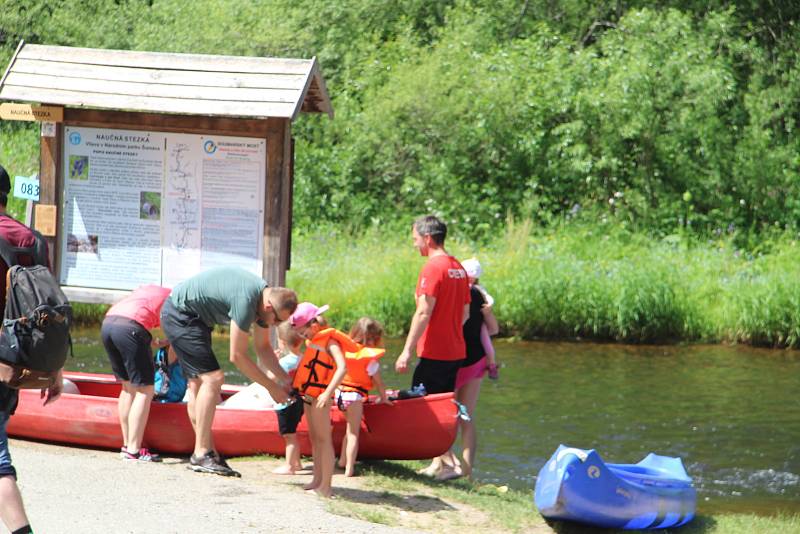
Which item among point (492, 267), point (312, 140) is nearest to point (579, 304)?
point (492, 267)

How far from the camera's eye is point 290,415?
8016 millimetres

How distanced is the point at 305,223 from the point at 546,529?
14.2 m

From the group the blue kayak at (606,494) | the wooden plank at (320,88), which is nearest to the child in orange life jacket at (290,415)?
the blue kayak at (606,494)

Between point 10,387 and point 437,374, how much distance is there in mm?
3632

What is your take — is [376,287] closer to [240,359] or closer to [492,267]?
[492,267]

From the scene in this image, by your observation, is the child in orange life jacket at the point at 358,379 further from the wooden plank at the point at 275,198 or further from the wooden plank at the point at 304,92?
the wooden plank at the point at 304,92

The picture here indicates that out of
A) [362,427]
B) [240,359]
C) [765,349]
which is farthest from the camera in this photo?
[765,349]

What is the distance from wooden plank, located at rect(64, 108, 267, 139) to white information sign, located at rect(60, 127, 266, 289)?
5 centimetres

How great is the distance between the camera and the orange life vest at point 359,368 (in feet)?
26.5

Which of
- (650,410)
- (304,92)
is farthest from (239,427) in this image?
(650,410)

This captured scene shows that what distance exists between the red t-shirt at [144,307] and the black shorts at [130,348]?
4cm

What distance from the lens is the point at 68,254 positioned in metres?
9.87

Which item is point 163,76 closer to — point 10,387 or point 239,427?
point 239,427

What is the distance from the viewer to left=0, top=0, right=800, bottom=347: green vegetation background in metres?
20.2
